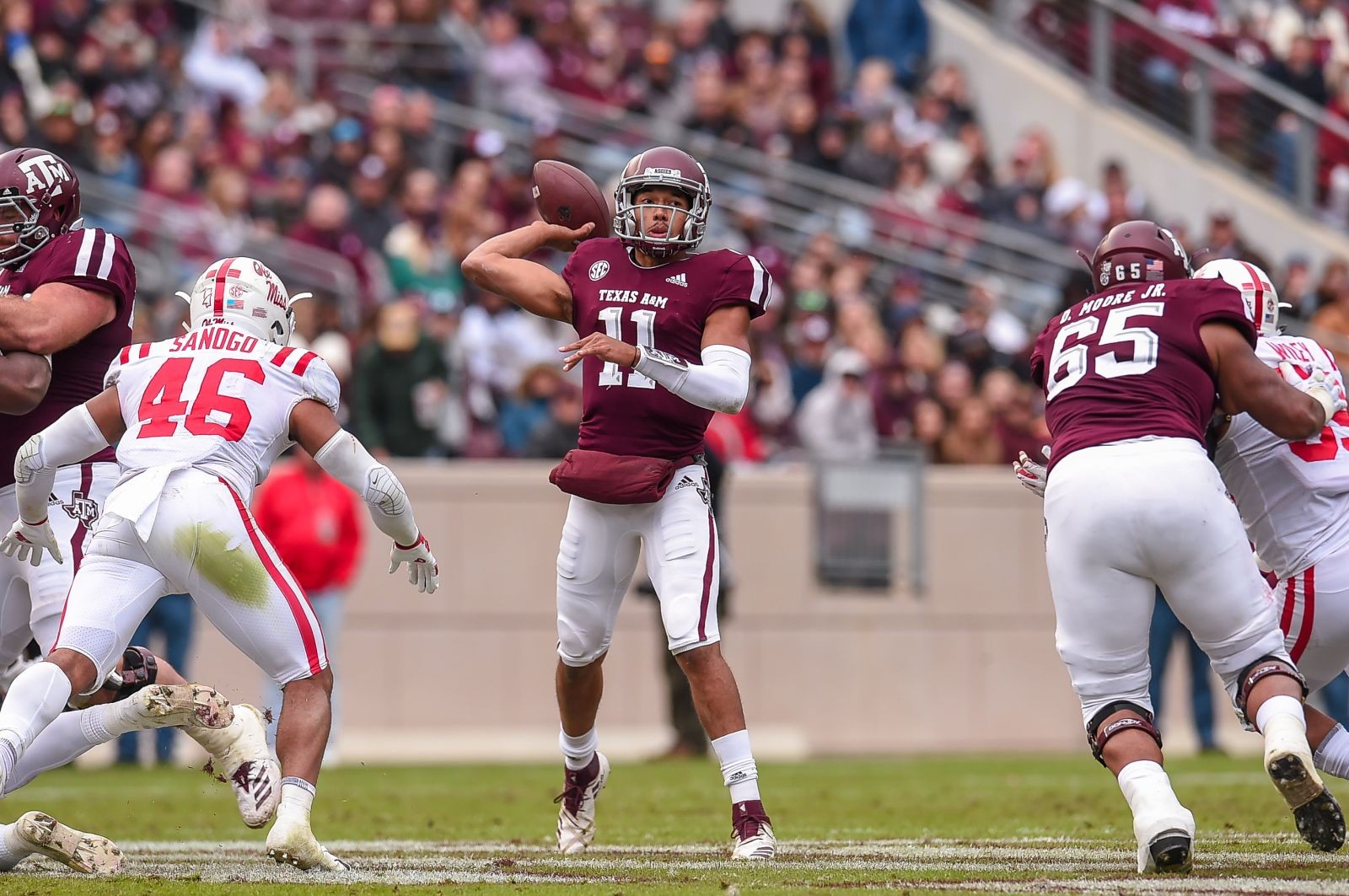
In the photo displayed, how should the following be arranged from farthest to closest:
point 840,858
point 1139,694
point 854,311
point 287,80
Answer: point 287,80
point 854,311
point 840,858
point 1139,694

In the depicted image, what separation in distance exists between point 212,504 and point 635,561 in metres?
1.52

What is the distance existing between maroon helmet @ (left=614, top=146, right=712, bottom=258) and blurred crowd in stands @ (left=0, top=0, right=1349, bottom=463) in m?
5.87

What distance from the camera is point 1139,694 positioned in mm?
5816

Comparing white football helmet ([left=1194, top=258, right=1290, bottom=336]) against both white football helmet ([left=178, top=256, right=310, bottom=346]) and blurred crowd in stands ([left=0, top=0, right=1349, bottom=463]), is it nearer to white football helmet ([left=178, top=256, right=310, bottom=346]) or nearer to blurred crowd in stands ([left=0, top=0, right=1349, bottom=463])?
white football helmet ([left=178, top=256, right=310, bottom=346])

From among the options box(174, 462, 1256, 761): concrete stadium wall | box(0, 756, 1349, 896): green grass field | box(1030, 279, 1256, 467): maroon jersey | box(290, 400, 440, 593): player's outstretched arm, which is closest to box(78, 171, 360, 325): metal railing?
box(174, 462, 1256, 761): concrete stadium wall

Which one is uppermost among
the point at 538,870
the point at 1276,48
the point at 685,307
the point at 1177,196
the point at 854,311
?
the point at 1276,48

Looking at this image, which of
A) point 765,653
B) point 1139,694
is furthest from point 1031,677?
point 1139,694

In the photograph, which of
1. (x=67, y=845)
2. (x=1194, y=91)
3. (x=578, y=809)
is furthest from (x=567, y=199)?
(x=1194, y=91)

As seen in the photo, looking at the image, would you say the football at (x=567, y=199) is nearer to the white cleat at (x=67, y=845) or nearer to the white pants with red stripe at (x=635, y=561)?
the white pants with red stripe at (x=635, y=561)

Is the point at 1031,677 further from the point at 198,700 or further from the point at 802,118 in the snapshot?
the point at 198,700

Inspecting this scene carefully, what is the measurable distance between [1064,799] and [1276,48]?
1156 cm

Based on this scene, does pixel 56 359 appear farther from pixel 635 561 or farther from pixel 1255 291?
pixel 1255 291

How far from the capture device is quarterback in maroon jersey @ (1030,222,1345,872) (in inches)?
221

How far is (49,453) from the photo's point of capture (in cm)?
605
